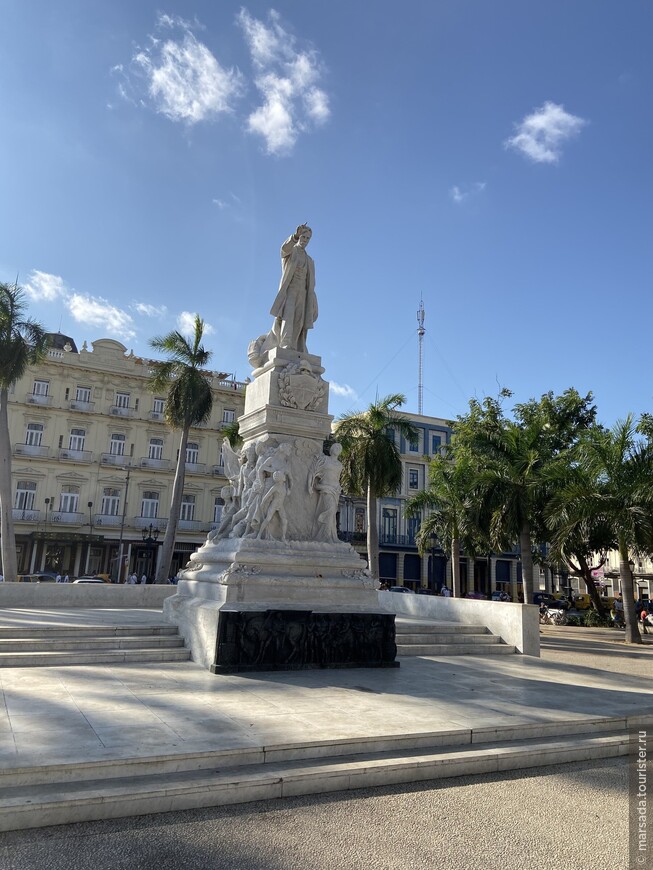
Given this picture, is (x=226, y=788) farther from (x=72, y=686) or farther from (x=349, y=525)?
(x=349, y=525)

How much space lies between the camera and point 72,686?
683 cm

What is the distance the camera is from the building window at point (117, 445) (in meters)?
42.1

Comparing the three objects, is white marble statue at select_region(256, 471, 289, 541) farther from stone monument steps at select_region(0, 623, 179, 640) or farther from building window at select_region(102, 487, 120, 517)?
building window at select_region(102, 487, 120, 517)

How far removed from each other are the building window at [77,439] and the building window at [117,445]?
176 cm

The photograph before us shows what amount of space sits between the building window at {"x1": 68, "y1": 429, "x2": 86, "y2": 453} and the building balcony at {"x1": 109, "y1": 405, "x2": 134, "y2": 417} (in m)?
2.17

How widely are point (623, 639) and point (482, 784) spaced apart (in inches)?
644

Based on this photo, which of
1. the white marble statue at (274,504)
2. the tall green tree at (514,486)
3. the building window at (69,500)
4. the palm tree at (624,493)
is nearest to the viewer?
the white marble statue at (274,504)

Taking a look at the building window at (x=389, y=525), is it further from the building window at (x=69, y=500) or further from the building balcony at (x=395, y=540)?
the building window at (x=69, y=500)

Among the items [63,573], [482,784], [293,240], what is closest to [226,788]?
[482,784]

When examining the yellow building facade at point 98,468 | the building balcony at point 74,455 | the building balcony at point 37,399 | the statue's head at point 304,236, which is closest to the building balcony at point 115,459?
the yellow building facade at point 98,468

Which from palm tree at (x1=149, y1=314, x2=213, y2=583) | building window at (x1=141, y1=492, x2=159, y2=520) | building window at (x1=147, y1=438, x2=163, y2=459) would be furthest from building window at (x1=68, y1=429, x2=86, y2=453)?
palm tree at (x1=149, y1=314, x2=213, y2=583)

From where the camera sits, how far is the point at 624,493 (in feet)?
57.1

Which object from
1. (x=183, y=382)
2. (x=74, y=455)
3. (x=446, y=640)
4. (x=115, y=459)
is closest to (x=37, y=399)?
(x=74, y=455)

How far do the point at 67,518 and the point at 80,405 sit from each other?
291 inches
